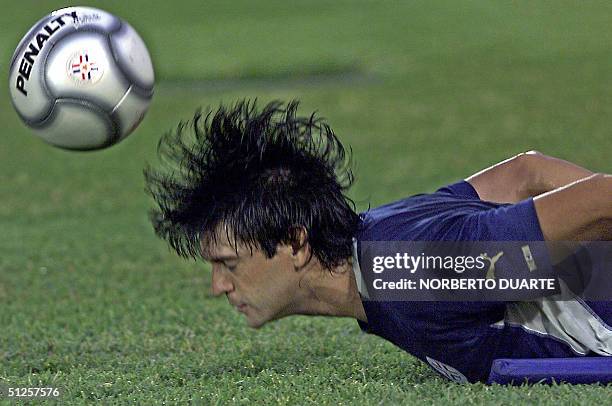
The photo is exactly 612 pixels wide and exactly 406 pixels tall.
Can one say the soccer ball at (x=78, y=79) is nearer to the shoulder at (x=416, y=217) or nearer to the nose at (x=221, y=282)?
the nose at (x=221, y=282)

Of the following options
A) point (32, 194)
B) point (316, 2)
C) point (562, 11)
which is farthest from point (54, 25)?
point (316, 2)

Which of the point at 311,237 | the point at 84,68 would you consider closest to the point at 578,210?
the point at 311,237

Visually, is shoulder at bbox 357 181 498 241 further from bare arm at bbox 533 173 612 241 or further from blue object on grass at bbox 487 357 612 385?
blue object on grass at bbox 487 357 612 385

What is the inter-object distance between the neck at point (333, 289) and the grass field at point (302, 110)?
0.34 metres

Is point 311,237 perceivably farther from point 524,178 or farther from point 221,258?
point 524,178

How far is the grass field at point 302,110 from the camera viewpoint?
5.11m

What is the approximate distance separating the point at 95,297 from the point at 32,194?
13.4ft

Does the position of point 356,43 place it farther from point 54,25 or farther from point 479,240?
point 479,240

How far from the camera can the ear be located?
4.47 metres

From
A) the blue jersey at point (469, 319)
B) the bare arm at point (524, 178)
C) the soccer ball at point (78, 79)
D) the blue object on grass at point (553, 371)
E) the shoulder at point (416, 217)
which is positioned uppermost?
the soccer ball at point (78, 79)

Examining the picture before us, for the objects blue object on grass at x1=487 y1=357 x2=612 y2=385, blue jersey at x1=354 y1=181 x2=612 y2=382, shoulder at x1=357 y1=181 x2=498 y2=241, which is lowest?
blue object on grass at x1=487 y1=357 x2=612 y2=385

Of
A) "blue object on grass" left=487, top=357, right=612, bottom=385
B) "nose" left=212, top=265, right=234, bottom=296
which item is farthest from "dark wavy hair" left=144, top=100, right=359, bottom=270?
"blue object on grass" left=487, top=357, right=612, bottom=385

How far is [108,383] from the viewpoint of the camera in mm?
4965

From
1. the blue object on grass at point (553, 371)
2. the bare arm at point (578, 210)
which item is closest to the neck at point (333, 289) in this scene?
the blue object on grass at point (553, 371)
